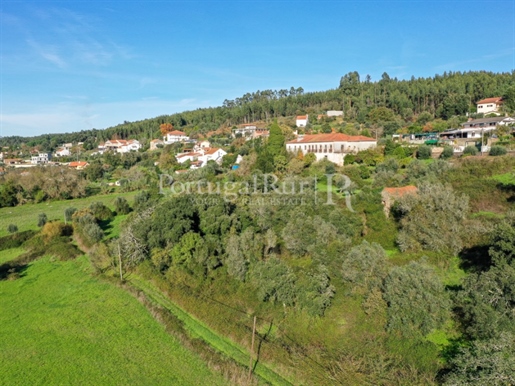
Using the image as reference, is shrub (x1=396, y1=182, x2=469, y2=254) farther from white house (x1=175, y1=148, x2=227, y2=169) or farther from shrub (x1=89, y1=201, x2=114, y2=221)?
white house (x1=175, y1=148, x2=227, y2=169)

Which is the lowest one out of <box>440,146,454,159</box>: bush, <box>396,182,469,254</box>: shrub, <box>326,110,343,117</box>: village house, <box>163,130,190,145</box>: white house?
<box>396,182,469,254</box>: shrub

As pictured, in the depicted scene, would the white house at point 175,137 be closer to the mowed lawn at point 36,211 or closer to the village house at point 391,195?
the mowed lawn at point 36,211

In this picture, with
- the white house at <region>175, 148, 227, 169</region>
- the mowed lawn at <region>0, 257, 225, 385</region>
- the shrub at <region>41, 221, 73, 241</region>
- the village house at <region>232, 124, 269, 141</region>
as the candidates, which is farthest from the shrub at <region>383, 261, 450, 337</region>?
the village house at <region>232, 124, 269, 141</region>

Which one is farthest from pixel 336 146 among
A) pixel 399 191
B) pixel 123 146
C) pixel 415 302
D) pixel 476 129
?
Result: pixel 123 146

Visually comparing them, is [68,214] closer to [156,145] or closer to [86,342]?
[86,342]

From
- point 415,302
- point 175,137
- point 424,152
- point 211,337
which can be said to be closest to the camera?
point 415,302

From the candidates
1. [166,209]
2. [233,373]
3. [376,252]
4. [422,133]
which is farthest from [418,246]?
[422,133]
